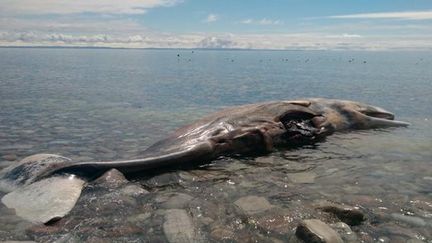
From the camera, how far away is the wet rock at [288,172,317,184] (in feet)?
33.5

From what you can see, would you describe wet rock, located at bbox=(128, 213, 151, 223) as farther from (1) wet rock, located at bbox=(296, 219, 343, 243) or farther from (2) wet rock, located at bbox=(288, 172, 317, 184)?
(2) wet rock, located at bbox=(288, 172, 317, 184)

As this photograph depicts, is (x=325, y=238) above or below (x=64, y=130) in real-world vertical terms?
above

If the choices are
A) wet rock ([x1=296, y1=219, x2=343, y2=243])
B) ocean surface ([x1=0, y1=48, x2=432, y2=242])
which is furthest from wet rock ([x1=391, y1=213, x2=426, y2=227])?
wet rock ([x1=296, y1=219, x2=343, y2=243])

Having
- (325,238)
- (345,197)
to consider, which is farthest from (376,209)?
(325,238)

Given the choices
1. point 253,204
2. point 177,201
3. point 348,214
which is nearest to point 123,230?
point 177,201

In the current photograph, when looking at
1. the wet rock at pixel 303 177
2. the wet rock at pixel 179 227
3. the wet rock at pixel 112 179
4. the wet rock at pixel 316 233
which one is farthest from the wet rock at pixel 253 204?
the wet rock at pixel 112 179

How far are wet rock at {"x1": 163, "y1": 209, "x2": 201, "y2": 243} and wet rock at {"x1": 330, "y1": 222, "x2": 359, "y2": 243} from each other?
7.75ft

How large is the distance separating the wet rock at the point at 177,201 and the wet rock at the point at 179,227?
27 cm

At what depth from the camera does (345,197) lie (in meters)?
9.14

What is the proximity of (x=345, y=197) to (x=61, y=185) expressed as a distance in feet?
19.8

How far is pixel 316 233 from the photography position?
264 inches

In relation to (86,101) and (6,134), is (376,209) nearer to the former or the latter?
(6,134)

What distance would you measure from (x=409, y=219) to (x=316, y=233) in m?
2.32

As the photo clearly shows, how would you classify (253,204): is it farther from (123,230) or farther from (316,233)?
(123,230)
